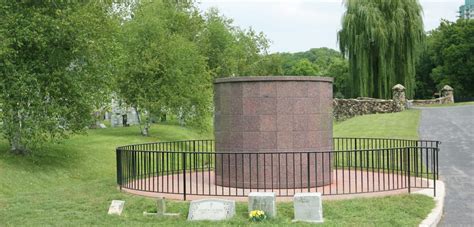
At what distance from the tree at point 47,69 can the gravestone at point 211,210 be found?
9237 mm

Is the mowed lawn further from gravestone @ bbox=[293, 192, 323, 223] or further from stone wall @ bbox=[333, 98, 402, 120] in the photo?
stone wall @ bbox=[333, 98, 402, 120]

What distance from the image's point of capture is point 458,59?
2405 inches

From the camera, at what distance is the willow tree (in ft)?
129

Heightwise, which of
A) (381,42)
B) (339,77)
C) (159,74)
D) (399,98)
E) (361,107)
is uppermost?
(381,42)

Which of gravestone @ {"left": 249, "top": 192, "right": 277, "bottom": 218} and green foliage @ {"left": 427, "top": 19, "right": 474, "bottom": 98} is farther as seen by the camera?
green foliage @ {"left": 427, "top": 19, "right": 474, "bottom": 98}

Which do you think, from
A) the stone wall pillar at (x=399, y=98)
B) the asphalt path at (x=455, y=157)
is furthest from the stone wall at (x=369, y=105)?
the asphalt path at (x=455, y=157)

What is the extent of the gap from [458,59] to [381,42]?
2646 centimetres

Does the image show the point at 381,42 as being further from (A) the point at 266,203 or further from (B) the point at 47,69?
(A) the point at 266,203

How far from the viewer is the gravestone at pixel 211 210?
8.66 metres

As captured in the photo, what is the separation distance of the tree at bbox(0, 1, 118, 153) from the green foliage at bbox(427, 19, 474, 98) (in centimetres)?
5147

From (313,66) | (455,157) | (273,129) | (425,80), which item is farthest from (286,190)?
(313,66)

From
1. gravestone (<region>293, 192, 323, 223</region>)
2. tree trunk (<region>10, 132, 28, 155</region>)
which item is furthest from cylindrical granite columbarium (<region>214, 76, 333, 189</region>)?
tree trunk (<region>10, 132, 28, 155</region>)

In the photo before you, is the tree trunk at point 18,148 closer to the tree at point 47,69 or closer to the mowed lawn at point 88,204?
the tree at point 47,69

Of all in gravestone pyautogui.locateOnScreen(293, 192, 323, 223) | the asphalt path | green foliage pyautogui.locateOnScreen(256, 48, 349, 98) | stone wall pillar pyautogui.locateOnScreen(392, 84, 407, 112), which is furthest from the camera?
→ green foliage pyautogui.locateOnScreen(256, 48, 349, 98)
